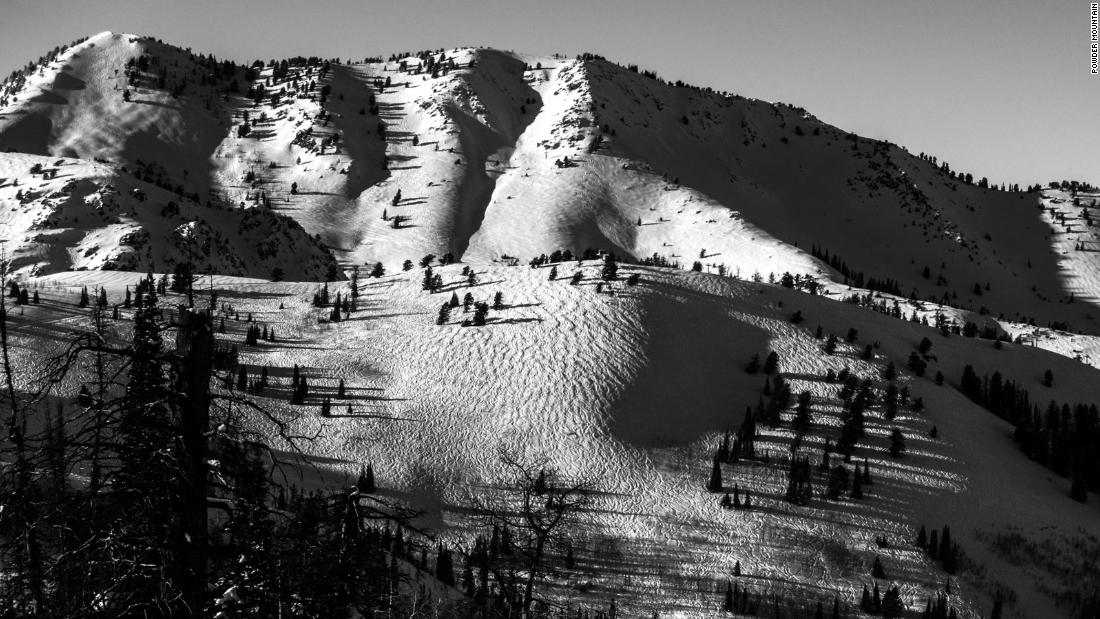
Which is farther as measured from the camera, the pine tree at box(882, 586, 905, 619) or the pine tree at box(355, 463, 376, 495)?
the pine tree at box(355, 463, 376, 495)

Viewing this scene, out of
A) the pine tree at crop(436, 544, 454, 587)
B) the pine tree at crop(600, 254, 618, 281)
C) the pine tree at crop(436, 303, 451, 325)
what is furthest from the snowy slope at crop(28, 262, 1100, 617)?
the pine tree at crop(436, 544, 454, 587)

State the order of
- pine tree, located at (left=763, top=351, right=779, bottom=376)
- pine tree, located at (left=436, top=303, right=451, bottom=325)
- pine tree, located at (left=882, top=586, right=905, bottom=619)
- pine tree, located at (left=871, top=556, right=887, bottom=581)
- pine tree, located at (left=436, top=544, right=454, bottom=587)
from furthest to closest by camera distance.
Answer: pine tree, located at (left=436, top=303, right=451, bottom=325) < pine tree, located at (left=763, top=351, right=779, bottom=376) < pine tree, located at (left=871, top=556, right=887, bottom=581) < pine tree, located at (left=882, top=586, right=905, bottom=619) < pine tree, located at (left=436, top=544, right=454, bottom=587)

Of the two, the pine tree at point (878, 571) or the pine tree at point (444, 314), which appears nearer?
the pine tree at point (878, 571)

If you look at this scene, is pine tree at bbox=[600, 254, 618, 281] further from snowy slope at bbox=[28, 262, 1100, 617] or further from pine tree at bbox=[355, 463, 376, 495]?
pine tree at bbox=[355, 463, 376, 495]

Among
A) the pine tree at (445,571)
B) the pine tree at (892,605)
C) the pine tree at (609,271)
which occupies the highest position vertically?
the pine tree at (609,271)

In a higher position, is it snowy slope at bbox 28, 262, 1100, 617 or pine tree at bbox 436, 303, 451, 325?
pine tree at bbox 436, 303, 451, 325

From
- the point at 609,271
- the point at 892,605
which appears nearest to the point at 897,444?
the point at 892,605

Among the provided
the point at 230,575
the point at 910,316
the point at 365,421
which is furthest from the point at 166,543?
the point at 910,316

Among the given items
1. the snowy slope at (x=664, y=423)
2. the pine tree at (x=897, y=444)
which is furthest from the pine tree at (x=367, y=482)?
the pine tree at (x=897, y=444)

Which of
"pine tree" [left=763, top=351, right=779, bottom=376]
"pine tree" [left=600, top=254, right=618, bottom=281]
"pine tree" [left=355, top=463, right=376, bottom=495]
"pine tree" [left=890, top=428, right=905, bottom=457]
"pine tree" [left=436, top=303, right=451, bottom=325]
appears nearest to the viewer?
"pine tree" [left=355, top=463, right=376, bottom=495]

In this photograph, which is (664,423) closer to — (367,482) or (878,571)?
(878,571)

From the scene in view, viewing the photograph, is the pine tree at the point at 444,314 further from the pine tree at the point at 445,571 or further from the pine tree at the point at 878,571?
the pine tree at the point at 878,571
